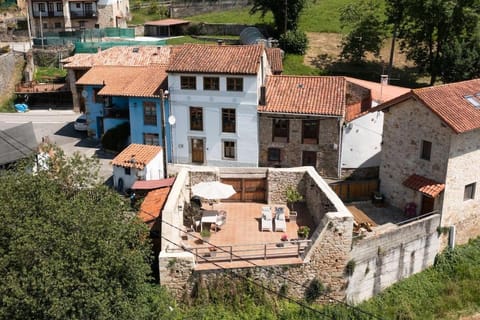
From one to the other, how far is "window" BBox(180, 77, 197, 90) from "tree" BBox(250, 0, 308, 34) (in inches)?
1031

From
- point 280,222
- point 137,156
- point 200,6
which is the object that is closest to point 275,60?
point 137,156

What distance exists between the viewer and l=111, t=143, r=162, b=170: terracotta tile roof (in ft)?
104

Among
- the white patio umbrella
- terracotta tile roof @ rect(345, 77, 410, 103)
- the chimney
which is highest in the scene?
the chimney

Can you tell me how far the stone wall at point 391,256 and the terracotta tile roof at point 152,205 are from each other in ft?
30.8

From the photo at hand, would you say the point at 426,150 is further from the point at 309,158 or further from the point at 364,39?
the point at 364,39

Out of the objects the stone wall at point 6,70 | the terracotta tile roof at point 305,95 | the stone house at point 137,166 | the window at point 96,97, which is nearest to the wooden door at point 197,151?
the stone house at point 137,166

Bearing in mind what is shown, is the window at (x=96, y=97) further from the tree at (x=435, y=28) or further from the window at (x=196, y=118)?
the tree at (x=435, y=28)

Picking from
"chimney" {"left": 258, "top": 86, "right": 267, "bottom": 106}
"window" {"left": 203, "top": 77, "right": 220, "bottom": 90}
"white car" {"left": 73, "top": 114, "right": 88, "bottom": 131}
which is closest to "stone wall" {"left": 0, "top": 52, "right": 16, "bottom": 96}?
"white car" {"left": 73, "top": 114, "right": 88, "bottom": 131}

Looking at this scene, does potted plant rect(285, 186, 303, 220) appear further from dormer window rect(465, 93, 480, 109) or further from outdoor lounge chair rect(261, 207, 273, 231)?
dormer window rect(465, 93, 480, 109)

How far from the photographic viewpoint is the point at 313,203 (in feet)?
88.6

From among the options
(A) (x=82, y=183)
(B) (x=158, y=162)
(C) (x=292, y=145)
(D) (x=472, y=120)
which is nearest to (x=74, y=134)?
(B) (x=158, y=162)

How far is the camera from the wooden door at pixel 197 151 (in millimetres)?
35469

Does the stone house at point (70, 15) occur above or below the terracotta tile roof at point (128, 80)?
above

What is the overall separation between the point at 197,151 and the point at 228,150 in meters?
2.14
